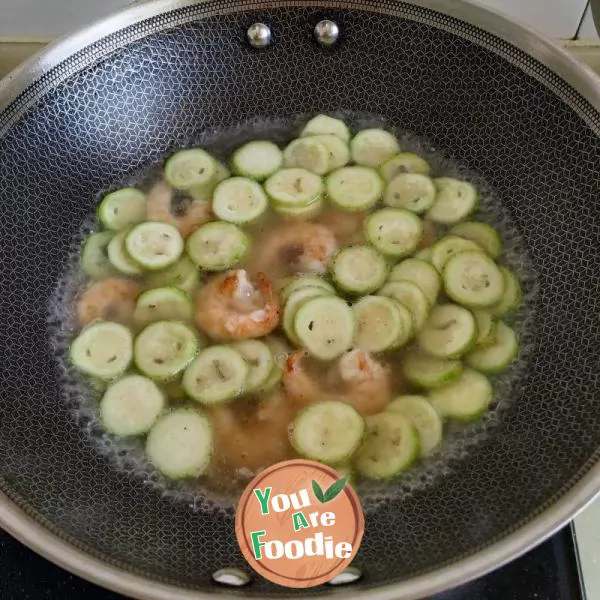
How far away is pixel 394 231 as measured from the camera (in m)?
1.57

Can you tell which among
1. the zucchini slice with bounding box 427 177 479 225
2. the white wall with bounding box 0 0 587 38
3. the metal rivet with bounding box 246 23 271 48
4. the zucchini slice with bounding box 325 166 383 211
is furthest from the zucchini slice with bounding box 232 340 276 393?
the white wall with bounding box 0 0 587 38

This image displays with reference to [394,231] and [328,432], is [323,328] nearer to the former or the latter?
[328,432]

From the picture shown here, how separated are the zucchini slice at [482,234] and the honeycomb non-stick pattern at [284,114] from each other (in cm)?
7

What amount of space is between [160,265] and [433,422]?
70cm

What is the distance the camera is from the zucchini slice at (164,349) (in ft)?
4.58

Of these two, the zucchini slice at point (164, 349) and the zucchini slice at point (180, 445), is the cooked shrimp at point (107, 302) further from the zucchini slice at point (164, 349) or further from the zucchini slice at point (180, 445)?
the zucchini slice at point (180, 445)

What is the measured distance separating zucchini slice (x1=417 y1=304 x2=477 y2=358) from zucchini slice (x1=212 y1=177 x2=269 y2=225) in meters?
0.50

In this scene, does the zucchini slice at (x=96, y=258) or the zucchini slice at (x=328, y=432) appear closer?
the zucchini slice at (x=328, y=432)

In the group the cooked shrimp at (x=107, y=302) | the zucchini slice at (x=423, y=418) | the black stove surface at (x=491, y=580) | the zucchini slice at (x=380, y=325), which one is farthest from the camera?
the cooked shrimp at (x=107, y=302)

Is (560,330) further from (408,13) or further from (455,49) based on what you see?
(408,13)

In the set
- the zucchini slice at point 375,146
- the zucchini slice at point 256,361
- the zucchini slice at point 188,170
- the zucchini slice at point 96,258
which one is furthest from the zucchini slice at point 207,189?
the zucchini slice at point 256,361

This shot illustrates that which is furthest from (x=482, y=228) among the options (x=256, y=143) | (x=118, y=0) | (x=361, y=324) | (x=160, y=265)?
(x=118, y=0)

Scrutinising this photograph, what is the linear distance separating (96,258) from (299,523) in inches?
31.8

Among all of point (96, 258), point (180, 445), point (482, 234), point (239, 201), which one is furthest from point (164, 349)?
point (482, 234)
